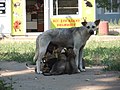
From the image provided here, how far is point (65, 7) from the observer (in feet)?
77.4

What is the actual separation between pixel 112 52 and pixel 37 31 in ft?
29.1

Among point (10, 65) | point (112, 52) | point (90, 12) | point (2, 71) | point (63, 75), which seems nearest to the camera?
point (63, 75)

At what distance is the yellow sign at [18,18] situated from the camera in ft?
76.3

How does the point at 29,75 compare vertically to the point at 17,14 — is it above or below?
below

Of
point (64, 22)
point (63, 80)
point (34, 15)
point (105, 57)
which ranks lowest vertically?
point (63, 80)

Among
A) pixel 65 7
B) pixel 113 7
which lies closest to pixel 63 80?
pixel 65 7

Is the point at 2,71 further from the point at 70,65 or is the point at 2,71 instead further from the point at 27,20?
the point at 27,20

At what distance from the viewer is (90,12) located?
23250 mm

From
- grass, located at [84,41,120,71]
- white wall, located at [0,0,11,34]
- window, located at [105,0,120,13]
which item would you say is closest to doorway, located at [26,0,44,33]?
white wall, located at [0,0,11,34]

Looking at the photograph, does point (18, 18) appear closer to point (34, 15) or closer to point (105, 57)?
point (34, 15)

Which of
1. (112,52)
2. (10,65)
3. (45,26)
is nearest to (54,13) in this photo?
(45,26)

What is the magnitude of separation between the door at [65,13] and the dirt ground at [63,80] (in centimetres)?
1082

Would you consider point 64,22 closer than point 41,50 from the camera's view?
No

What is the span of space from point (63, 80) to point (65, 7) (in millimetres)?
13414
